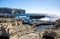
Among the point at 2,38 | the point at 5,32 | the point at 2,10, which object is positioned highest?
the point at 5,32

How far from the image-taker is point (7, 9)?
185 feet

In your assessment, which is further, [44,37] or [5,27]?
[5,27]

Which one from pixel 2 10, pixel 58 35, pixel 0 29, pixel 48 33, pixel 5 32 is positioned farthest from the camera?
pixel 2 10

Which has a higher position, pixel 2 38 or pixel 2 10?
pixel 2 38

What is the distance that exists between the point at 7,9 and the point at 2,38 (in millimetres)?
49456

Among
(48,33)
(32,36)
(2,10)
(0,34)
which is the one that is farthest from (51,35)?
(2,10)

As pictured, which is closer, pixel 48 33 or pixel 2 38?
pixel 48 33

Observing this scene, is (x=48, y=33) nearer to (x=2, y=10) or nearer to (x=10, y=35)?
(x=10, y=35)

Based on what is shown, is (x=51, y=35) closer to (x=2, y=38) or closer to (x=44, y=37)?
(x=44, y=37)

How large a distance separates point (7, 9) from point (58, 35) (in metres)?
51.8

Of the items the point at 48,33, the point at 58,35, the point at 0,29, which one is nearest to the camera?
the point at 58,35

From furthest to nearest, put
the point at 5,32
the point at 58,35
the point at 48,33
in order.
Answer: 1. the point at 5,32
2. the point at 48,33
3. the point at 58,35

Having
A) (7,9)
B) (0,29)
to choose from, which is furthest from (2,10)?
(0,29)

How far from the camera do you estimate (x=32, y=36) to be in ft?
21.1
